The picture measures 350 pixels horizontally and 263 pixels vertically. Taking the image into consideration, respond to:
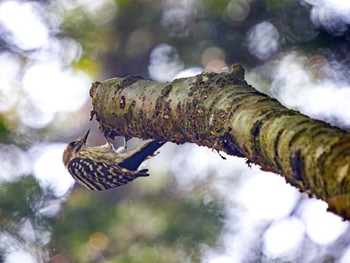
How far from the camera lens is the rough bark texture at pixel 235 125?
783 mm

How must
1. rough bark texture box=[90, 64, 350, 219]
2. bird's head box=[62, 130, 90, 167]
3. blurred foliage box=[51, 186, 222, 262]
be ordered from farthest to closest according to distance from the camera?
blurred foliage box=[51, 186, 222, 262] < bird's head box=[62, 130, 90, 167] < rough bark texture box=[90, 64, 350, 219]

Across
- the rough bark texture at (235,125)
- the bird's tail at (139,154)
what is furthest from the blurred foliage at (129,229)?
the rough bark texture at (235,125)

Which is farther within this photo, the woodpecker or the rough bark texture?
the woodpecker

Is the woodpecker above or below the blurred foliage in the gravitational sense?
above

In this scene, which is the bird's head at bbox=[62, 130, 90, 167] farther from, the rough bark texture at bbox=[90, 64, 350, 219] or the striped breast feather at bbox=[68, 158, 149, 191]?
the rough bark texture at bbox=[90, 64, 350, 219]

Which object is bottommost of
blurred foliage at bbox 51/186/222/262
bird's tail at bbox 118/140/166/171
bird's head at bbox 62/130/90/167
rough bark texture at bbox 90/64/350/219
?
blurred foliage at bbox 51/186/222/262

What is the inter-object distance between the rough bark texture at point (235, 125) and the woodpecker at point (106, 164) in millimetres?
485

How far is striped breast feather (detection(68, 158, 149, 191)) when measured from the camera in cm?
283

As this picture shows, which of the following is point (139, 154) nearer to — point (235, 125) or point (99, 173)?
point (99, 173)

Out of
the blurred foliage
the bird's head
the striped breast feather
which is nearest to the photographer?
the striped breast feather

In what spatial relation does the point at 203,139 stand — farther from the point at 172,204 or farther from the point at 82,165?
the point at 172,204

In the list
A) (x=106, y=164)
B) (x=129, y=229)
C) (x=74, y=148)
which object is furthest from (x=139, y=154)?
(x=129, y=229)

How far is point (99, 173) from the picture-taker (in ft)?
9.71

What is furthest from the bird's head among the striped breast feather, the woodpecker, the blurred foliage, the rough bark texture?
the rough bark texture
